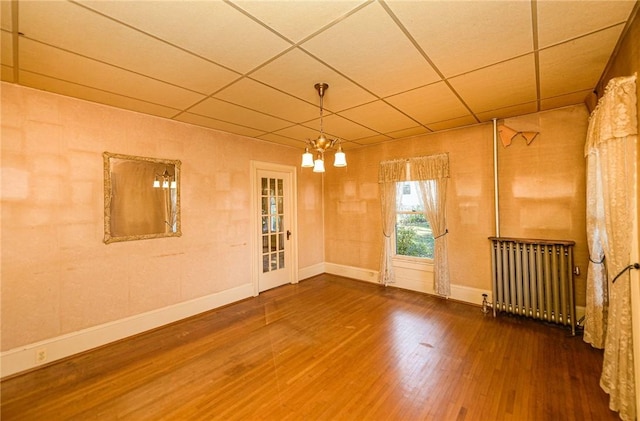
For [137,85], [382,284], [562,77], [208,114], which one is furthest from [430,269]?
[137,85]

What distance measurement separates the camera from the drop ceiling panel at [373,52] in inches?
66.0

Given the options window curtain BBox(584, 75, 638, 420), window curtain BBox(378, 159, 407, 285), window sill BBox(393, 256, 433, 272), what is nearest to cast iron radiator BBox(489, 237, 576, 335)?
window sill BBox(393, 256, 433, 272)

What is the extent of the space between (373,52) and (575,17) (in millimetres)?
1267

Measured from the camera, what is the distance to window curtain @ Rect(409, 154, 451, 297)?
408cm

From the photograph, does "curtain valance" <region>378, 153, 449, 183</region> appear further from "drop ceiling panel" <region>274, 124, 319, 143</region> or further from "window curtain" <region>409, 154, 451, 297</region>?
"drop ceiling panel" <region>274, 124, 319, 143</region>

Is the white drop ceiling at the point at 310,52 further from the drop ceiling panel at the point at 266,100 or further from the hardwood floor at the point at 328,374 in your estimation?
the hardwood floor at the point at 328,374

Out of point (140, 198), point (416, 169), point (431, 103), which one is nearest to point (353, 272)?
point (416, 169)

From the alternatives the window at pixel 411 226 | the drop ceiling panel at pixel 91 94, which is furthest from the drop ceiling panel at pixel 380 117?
the drop ceiling panel at pixel 91 94

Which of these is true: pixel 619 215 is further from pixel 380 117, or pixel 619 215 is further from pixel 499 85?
pixel 380 117

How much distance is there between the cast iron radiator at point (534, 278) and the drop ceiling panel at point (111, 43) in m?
3.94

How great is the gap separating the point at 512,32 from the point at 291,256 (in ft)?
14.5

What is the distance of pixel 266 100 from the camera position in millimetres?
2836

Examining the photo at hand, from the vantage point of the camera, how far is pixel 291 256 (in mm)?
5117

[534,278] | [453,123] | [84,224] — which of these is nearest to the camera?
[84,224]
